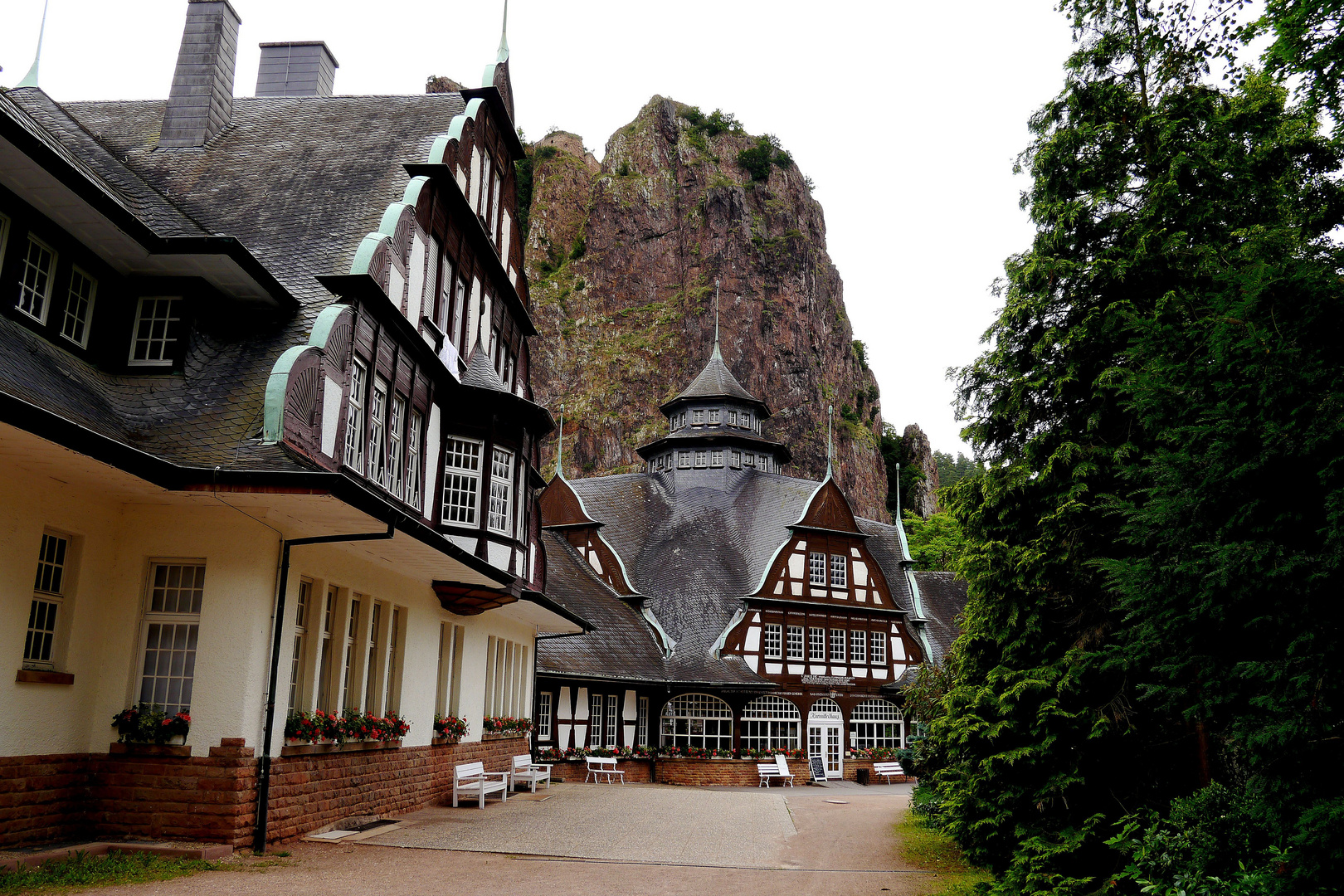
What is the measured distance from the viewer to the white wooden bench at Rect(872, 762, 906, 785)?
100 feet

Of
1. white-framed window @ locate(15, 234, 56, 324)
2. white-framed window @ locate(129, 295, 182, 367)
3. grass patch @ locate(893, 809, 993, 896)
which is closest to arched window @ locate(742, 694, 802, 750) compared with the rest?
grass patch @ locate(893, 809, 993, 896)

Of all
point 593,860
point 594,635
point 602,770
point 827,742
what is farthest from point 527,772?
point 827,742

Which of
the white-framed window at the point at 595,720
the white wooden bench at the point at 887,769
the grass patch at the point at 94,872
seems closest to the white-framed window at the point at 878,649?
the white wooden bench at the point at 887,769

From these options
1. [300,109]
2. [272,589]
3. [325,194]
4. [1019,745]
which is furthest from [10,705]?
[300,109]

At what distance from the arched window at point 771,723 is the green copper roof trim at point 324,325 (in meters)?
22.5

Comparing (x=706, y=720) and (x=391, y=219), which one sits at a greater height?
(x=391, y=219)

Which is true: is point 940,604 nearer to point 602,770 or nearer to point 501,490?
point 602,770

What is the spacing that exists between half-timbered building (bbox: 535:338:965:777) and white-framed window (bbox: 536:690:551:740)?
38 millimetres

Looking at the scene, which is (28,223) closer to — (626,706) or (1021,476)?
(1021,476)

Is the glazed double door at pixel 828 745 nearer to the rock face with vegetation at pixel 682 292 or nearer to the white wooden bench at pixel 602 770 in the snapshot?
the white wooden bench at pixel 602 770

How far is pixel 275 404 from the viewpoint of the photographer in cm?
933

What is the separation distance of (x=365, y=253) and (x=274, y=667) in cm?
480

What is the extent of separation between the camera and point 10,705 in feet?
26.3

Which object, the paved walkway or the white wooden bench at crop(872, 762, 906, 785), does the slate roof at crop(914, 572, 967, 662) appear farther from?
the paved walkway
